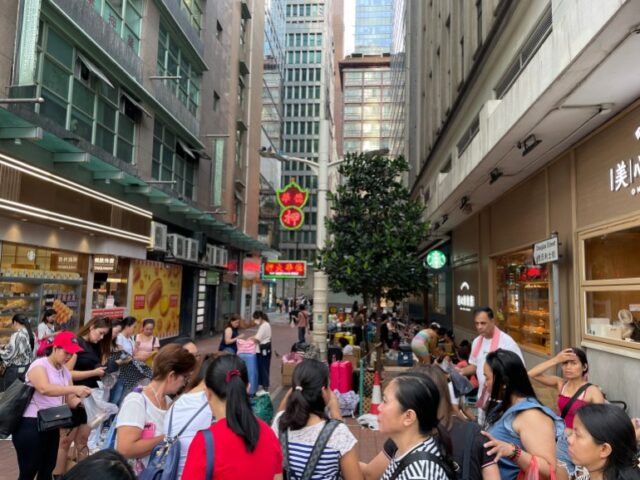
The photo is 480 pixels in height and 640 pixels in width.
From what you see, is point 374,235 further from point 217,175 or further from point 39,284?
point 217,175

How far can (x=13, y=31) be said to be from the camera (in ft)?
31.1

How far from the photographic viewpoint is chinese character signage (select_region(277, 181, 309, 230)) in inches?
594

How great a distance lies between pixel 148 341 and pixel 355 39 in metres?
111

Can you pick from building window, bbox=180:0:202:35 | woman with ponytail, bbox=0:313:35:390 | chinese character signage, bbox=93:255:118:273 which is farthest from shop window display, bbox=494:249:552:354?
building window, bbox=180:0:202:35

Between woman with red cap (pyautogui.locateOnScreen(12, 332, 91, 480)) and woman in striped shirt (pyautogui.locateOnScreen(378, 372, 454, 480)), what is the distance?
3314 millimetres

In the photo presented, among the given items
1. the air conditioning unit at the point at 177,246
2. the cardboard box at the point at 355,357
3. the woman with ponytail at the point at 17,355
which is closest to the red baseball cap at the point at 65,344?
the woman with ponytail at the point at 17,355

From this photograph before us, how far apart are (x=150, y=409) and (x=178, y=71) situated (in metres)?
17.6

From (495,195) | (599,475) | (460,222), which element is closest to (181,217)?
(460,222)

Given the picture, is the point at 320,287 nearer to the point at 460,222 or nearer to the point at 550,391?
the point at 550,391

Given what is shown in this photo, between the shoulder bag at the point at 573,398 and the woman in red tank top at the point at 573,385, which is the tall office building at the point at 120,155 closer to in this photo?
the woman in red tank top at the point at 573,385

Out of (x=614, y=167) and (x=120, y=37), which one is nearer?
(x=614, y=167)

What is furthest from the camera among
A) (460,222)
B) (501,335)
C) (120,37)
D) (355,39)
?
(355,39)

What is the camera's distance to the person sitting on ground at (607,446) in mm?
2121

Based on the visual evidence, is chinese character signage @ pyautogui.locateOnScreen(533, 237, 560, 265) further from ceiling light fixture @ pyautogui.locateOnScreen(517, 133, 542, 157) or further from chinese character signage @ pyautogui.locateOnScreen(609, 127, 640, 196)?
ceiling light fixture @ pyautogui.locateOnScreen(517, 133, 542, 157)
